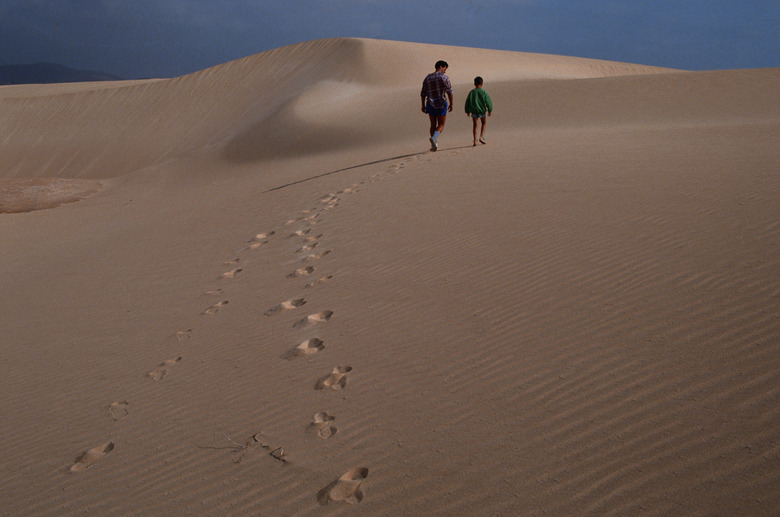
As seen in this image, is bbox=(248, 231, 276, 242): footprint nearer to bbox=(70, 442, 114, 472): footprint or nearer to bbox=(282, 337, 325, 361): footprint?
bbox=(282, 337, 325, 361): footprint

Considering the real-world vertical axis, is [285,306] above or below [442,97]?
below

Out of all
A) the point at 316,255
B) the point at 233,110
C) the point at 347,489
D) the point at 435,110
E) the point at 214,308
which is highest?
the point at 233,110

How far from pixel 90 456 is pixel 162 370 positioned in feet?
3.12

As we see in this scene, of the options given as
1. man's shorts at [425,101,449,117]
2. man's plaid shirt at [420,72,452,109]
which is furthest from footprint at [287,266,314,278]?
man's shorts at [425,101,449,117]

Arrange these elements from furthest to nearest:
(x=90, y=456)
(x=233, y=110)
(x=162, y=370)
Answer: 1. (x=233, y=110)
2. (x=162, y=370)
3. (x=90, y=456)

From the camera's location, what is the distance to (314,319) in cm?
431

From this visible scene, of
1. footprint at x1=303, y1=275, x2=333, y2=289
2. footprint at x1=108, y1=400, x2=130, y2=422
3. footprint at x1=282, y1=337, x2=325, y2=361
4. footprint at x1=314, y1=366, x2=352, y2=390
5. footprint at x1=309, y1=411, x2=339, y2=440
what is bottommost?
footprint at x1=108, y1=400, x2=130, y2=422

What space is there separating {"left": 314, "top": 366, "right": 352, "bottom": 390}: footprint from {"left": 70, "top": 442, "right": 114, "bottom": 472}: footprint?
1236 mm

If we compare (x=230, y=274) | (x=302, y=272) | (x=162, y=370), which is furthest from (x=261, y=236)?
(x=162, y=370)

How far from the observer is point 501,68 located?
105ft

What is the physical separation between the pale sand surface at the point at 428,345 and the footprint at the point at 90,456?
28 mm

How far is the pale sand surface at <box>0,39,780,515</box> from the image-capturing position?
8.00 ft

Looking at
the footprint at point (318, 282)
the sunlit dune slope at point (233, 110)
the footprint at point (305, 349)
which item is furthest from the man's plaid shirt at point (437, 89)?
the footprint at point (305, 349)

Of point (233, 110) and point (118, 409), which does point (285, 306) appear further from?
point (233, 110)
